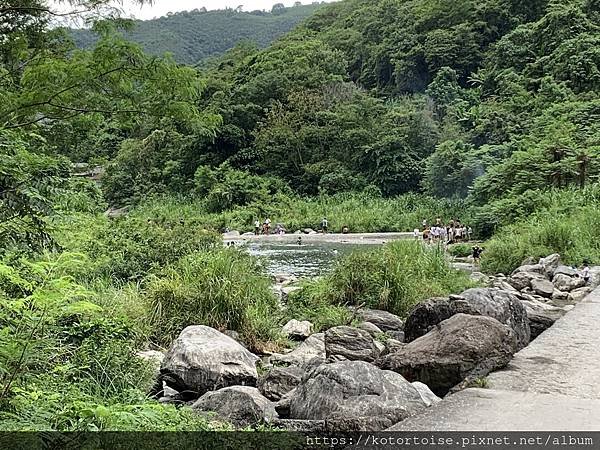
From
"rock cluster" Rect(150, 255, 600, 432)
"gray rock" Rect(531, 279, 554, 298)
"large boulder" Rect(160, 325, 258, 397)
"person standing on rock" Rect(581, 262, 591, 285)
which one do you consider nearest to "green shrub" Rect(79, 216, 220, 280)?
"rock cluster" Rect(150, 255, 600, 432)

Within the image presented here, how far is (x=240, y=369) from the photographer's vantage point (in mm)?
5832

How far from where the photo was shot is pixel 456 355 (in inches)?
217

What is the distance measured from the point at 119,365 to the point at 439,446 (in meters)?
2.77

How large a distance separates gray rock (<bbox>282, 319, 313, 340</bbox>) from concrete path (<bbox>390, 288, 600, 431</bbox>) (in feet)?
9.78

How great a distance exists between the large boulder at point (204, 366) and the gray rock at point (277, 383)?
17 cm

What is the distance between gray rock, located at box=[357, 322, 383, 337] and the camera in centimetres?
788

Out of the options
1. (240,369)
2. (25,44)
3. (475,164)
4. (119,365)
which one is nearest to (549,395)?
(240,369)

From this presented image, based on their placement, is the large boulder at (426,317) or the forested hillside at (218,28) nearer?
the large boulder at (426,317)

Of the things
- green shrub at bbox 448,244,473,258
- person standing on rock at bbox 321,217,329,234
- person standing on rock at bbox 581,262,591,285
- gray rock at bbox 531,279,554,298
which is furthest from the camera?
person standing on rock at bbox 321,217,329,234

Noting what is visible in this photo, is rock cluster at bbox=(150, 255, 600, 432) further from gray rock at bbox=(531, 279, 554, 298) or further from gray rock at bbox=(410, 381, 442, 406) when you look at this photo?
gray rock at bbox=(531, 279, 554, 298)

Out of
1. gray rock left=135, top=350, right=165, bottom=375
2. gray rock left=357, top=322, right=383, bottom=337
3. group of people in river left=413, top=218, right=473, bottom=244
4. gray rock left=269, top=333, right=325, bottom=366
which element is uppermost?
gray rock left=135, top=350, right=165, bottom=375

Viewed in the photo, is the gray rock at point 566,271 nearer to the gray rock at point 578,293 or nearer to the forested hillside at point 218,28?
the gray rock at point 578,293

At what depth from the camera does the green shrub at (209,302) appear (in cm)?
733

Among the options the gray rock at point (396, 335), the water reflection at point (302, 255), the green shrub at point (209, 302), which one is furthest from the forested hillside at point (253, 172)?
the water reflection at point (302, 255)
